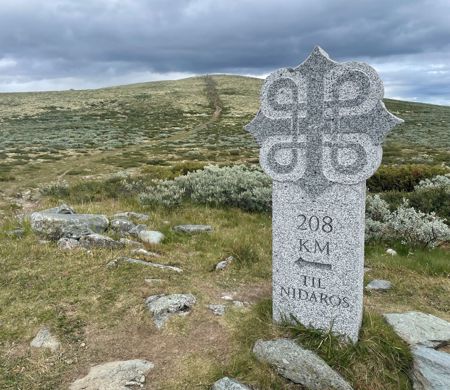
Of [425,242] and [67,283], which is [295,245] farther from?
[425,242]

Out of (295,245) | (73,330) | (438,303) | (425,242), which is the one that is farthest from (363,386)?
(425,242)

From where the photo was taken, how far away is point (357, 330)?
443 cm

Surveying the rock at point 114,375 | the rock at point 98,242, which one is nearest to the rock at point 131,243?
the rock at point 98,242

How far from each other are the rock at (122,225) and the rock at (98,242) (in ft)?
2.89

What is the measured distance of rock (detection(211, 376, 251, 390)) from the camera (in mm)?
3933

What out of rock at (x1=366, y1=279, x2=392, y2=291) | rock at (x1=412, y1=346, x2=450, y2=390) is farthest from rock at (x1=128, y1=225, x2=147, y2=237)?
rock at (x1=412, y1=346, x2=450, y2=390)

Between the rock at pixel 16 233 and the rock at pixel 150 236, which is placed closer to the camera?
the rock at pixel 150 236

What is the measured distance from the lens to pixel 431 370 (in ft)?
13.1

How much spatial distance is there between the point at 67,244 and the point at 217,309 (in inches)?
140

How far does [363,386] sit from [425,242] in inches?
200

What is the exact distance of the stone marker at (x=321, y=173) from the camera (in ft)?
13.3

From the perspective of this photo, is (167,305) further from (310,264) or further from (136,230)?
(136,230)

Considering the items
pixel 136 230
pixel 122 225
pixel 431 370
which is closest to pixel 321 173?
pixel 431 370

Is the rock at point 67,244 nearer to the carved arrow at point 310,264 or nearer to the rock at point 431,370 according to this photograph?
the carved arrow at point 310,264
